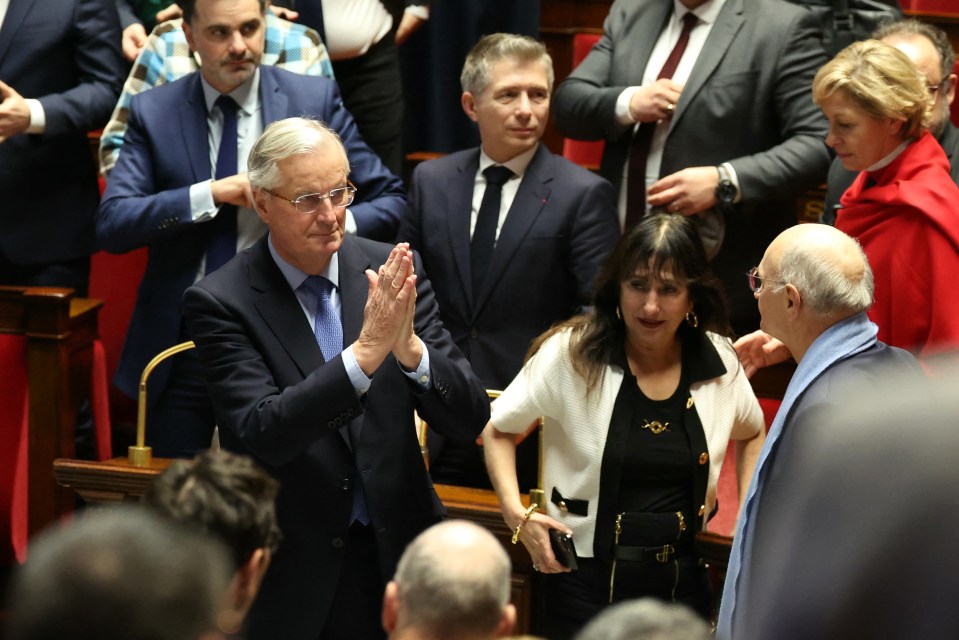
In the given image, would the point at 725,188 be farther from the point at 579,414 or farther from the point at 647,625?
the point at 647,625

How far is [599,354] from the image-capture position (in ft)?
8.70

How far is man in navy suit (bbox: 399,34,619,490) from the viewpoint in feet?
10.2

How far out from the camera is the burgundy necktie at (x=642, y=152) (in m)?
3.32

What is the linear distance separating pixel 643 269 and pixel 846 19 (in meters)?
1.20

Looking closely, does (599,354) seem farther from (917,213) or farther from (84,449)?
(84,449)

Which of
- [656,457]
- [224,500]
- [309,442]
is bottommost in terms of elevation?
[656,457]

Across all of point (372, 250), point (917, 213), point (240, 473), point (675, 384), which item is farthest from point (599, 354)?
point (240, 473)

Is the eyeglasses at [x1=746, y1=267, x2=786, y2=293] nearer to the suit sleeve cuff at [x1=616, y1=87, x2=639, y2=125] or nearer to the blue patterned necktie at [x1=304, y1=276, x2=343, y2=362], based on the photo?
the blue patterned necktie at [x1=304, y1=276, x2=343, y2=362]

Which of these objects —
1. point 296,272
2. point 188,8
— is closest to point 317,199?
point 296,272

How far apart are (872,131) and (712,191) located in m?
0.46

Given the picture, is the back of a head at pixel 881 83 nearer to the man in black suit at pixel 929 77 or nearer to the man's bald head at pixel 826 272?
the man in black suit at pixel 929 77

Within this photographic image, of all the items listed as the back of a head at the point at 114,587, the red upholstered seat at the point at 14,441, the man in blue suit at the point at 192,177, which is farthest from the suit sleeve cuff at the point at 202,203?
the back of a head at the point at 114,587

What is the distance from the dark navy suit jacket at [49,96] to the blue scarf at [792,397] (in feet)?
6.57

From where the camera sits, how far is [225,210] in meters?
3.12
